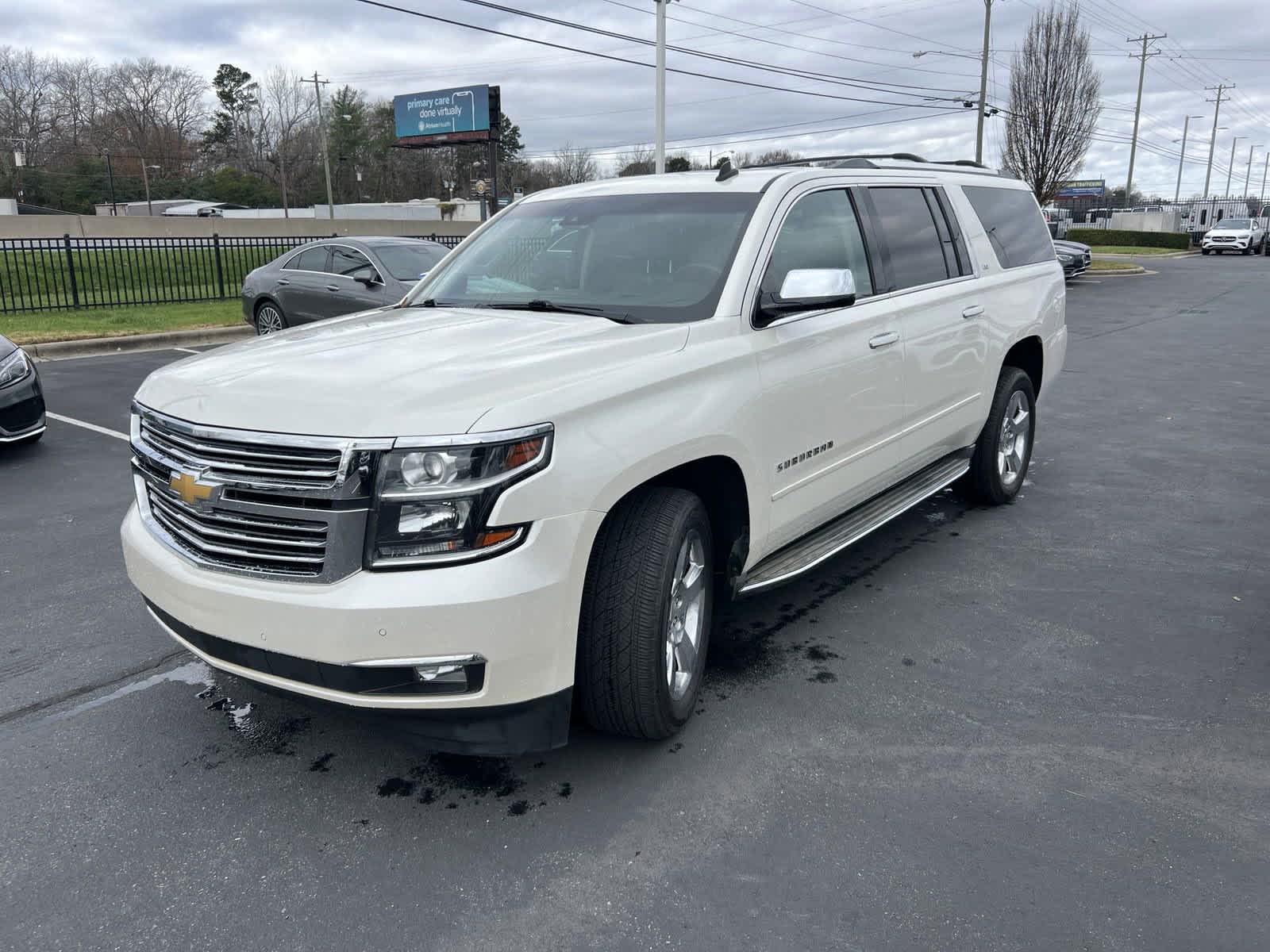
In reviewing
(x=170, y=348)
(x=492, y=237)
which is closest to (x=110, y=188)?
(x=170, y=348)

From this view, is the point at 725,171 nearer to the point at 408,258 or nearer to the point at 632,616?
the point at 632,616

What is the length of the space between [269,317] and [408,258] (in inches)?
107

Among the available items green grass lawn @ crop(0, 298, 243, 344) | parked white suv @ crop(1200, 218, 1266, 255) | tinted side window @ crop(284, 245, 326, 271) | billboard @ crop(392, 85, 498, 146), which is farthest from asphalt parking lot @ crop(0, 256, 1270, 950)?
billboard @ crop(392, 85, 498, 146)

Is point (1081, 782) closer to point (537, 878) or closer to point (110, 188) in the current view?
point (537, 878)

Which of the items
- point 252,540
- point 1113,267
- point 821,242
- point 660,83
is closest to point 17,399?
point 252,540

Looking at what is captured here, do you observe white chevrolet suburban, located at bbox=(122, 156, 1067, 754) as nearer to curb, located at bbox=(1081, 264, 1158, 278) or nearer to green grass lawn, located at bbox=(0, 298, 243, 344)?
green grass lawn, located at bbox=(0, 298, 243, 344)

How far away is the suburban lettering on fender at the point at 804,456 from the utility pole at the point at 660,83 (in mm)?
20093

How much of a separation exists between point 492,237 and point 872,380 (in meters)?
1.90

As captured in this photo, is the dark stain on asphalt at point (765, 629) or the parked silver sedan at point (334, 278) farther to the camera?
the parked silver sedan at point (334, 278)

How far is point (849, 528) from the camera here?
4.48 metres

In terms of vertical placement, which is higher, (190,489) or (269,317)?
(190,489)

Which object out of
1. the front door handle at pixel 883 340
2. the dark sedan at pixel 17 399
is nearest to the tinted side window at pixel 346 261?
the dark sedan at pixel 17 399

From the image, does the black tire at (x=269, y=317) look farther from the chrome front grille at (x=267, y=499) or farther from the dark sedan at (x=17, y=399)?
the chrome front grille at (x=267, y=499)

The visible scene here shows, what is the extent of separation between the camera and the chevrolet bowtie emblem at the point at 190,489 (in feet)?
9.52
